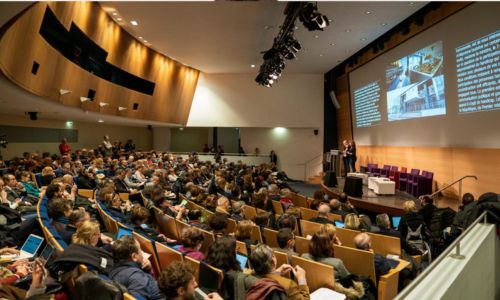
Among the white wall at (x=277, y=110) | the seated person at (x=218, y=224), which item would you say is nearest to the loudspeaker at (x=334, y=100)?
the white wall at (x=277, y=110)

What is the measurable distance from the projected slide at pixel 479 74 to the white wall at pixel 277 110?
8.85 metres

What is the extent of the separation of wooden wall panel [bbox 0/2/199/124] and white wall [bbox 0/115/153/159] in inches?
156

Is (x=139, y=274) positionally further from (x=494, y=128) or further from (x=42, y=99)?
(x=494, y=128)

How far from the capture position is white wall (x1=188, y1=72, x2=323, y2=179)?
16.3 meters

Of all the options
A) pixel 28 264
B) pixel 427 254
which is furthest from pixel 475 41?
pixel 28 264

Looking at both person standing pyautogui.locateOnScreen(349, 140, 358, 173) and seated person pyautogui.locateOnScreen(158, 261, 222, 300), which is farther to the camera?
person standing pyautogui.locateOnScreen(349, 140, 358, 173)

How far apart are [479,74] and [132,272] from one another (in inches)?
307

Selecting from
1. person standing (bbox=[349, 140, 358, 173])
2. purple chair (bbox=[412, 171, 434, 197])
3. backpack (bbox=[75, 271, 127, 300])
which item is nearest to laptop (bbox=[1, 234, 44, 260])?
backpack (bbox=[75, 271, 127, 300])

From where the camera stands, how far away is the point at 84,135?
15766mm

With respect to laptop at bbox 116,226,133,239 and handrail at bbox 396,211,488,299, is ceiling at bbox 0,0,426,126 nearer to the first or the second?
laptop at bbox 116,226,133,239

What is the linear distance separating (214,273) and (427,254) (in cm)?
322

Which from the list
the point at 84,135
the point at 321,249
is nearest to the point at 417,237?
the point at 321,249

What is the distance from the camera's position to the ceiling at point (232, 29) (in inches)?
307

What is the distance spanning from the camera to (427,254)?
167 inches
